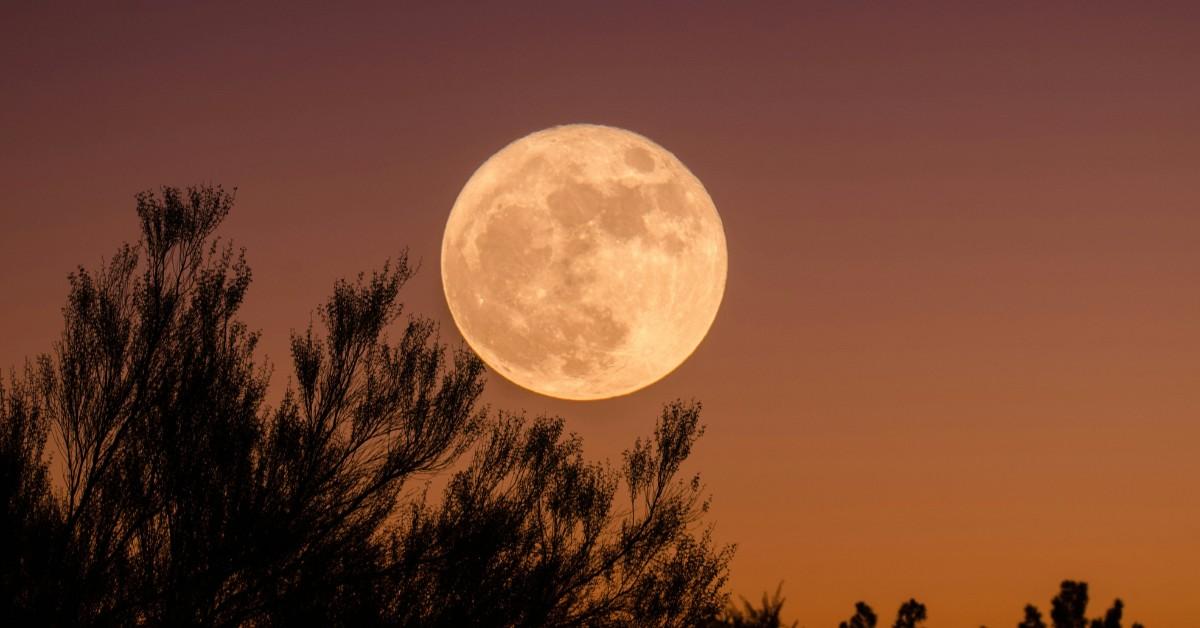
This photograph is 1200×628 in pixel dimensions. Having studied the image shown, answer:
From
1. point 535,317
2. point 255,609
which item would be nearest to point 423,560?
point 255,609

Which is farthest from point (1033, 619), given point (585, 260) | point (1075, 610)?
point (585, 260)

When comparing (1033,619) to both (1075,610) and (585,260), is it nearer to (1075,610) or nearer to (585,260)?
(1075,610)

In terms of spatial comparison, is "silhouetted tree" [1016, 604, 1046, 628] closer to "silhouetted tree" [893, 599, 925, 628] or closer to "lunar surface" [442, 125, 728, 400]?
"silhouetted tree" [893, 599, 925, 628]

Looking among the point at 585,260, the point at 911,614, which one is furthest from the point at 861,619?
the point at 585,260

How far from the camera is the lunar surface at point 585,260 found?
665 inches

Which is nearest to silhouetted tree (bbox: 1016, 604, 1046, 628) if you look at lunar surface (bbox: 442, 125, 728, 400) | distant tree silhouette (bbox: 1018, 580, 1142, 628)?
distant tree silhouette (bbox: 1018, 580, 1142, 628)

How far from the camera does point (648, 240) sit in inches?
681

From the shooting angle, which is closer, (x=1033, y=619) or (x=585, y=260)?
(x=585, y=260)

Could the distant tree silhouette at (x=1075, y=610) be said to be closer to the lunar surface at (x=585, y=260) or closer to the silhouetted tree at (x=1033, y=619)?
the silhouetted tree at (x=1033, y=619)

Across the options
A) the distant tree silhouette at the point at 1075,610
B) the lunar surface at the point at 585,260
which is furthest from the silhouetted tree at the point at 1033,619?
the lunar surface at the point at 585,260

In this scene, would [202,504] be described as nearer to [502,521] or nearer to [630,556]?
[502,521]

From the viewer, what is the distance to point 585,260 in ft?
55.2

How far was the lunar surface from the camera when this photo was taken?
1689 cm

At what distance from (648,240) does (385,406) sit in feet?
14.6
